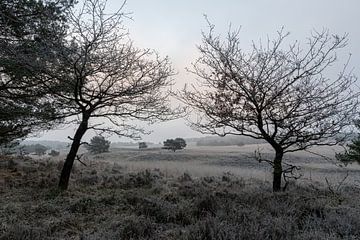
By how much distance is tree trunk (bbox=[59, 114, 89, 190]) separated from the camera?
10656mm

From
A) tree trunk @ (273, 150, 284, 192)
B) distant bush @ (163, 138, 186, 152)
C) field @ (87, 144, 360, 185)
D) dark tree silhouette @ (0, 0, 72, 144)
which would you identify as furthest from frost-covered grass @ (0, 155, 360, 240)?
distant bush @ (163, 138, 186, 152)

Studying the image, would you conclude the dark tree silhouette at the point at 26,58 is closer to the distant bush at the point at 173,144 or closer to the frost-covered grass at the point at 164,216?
the frost-covered grass at the point at 164,216

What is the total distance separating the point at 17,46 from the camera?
9883 millimetres

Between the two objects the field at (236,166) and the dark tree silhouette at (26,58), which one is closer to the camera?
the dark tree silhouette at (26,58)

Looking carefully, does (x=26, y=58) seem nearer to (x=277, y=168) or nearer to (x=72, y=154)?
(x=72, y=154)

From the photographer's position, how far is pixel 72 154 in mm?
10789

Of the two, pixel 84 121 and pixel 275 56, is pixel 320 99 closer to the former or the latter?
pixel 275 56

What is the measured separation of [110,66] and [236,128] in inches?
166

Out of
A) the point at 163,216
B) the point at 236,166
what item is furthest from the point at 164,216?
the point at 236,166

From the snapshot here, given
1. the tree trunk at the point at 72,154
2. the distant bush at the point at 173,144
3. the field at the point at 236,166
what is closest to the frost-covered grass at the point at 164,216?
the tree trunk at the point at 72,154

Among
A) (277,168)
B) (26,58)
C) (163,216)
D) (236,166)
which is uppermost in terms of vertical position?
(26,58)

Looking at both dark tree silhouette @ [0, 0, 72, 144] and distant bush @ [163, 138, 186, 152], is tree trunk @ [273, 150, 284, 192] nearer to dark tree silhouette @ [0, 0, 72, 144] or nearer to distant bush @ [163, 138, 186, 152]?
dark tree silhouette @ [0, 0, 72, 144]

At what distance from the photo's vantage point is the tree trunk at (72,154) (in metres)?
10.7

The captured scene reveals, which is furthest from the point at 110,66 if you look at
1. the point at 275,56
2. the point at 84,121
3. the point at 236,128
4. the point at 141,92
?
the point at 275,56
